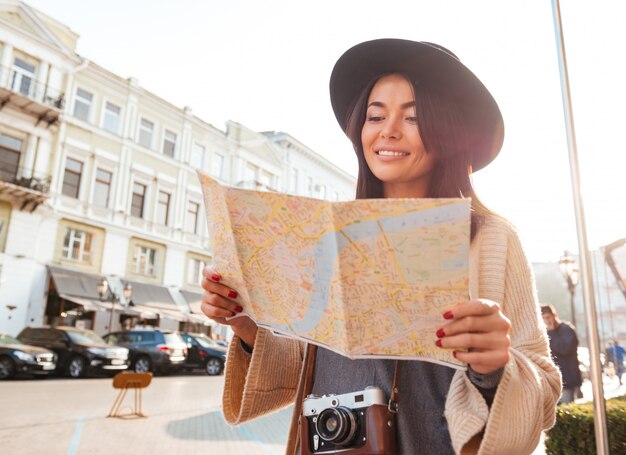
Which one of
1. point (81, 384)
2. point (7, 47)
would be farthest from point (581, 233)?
point (7, 47)

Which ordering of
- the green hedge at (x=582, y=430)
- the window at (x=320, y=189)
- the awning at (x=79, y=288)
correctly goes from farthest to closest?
1. the window at (x=320, y=189)
2. the awning at (x=79, y=288)
3. the green hedge at (x=582, y=430)

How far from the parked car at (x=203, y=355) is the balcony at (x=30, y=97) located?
957cm

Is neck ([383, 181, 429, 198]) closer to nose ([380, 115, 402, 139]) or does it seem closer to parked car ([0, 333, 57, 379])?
nose ([380, 115, 402, 139])

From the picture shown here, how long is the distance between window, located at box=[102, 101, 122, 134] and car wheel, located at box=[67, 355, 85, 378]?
37.4 ft

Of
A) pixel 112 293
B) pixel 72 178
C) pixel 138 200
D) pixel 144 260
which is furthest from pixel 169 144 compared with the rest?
pixel 112 293

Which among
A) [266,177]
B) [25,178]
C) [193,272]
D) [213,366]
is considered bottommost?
[213,366]

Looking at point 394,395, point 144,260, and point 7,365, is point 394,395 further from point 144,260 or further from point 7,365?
point 144,260

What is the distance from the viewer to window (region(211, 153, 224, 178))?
87.3 ft

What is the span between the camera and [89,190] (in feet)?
67.7

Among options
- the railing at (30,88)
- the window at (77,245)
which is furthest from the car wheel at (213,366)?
the railing at (30,88)

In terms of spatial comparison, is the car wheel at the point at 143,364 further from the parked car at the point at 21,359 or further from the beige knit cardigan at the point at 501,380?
the beige knit cardigan at the point at 501,380

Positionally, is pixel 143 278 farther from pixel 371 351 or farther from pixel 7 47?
pixel 371 351

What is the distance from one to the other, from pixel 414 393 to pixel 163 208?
23.8 metres

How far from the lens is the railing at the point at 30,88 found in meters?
17.9
